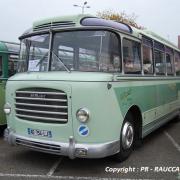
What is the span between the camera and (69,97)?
5445mm

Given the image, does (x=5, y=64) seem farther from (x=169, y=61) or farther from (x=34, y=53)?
(x=169, y=61)

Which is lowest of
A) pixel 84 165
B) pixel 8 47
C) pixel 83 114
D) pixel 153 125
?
pixel 84 165

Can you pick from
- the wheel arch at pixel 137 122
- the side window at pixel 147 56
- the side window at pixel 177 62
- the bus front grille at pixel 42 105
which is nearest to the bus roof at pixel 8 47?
the bus front grille at pixel 42 105

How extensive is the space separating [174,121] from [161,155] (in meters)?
4.62

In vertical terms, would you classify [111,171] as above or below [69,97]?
below

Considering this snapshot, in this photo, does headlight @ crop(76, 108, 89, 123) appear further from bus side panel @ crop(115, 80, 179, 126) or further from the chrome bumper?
bus side panel @ crop(115, 80, 179, 126)

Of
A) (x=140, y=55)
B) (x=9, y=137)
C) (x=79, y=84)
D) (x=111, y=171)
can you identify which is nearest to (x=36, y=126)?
(x=9, y=137)

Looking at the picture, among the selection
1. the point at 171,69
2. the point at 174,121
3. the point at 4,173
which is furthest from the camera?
the point at 174,121

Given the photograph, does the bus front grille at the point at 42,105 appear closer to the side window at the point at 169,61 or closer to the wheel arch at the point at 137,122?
the wheel arch at the point at 137,122

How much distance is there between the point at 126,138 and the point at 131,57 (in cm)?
155

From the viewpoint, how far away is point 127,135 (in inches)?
246

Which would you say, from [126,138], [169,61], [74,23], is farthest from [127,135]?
[169,61]

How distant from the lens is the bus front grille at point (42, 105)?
555 cm

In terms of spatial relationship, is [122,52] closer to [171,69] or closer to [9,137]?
[9,137]
